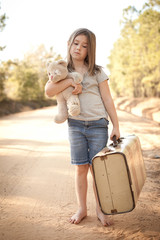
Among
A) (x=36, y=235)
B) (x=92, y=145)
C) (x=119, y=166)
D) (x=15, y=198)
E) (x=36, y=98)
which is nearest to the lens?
(x=119, y=166)

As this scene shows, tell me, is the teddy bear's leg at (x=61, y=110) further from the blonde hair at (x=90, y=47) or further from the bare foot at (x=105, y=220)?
the bare foot at (x=105, y=220)

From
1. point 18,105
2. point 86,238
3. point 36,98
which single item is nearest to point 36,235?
point 86,238

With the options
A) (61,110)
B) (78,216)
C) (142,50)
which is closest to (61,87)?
(61,110)

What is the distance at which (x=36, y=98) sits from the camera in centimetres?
3431

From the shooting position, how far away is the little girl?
2447 millimetres

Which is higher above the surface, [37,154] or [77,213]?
[77,213]

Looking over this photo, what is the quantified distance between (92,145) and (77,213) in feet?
2.51

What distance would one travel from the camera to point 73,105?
7.72 feet

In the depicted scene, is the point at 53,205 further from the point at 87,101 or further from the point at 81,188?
the point at 87,101

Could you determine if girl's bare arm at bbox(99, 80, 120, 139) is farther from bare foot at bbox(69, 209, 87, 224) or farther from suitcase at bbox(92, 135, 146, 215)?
bare foot at bbox(69, 209, 87, 224)

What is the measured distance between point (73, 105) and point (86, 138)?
0.40m

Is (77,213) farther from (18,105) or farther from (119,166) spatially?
(18,105)

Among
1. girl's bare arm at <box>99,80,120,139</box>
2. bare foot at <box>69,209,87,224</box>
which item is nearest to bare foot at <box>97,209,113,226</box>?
bare foot at <box>69,209,87,224</box>

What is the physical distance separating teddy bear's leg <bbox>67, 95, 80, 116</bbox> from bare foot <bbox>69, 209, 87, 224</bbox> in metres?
1.07
